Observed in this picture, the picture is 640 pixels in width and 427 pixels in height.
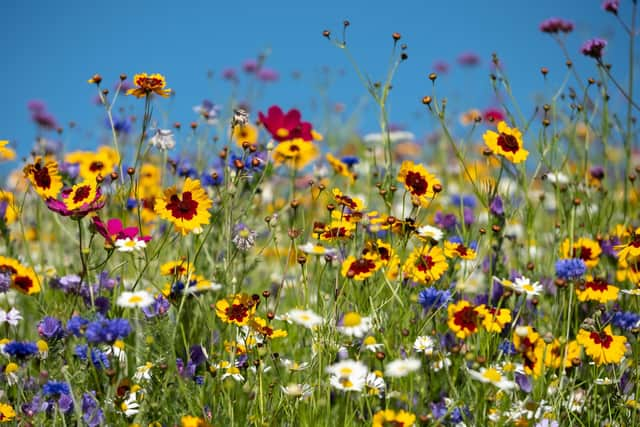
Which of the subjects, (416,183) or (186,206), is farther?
(416,183)

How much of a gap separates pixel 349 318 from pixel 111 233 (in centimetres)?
66

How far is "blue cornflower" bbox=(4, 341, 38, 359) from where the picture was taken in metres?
1.43

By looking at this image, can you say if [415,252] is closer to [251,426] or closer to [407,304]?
[407,304]

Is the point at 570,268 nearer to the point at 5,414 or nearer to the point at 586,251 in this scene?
the point at 586,251

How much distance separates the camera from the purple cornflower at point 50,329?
1550 mm

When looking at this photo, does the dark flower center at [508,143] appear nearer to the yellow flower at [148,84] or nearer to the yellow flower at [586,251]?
the yellow flower at [586,251]

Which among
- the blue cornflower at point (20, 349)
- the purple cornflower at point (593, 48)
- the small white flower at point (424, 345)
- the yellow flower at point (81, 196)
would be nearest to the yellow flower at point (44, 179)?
the yellow flower at point (81, 196)

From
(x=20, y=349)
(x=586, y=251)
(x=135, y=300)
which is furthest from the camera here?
(x=586, y=251)

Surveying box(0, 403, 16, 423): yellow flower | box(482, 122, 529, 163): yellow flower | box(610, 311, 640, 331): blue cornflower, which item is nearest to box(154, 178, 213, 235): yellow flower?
box(0, 403, 16, 423): yellow flower

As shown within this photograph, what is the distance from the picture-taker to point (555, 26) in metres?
2.63

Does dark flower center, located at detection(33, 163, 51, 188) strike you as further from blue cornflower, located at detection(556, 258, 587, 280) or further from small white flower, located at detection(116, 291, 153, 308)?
blue cornflower, located at detection(556, 258, 587, 280)

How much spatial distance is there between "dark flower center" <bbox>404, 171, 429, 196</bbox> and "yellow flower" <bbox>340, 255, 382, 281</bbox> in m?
0.22

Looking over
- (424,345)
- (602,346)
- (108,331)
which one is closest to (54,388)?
(108,331)

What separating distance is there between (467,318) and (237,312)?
51 centimetres
